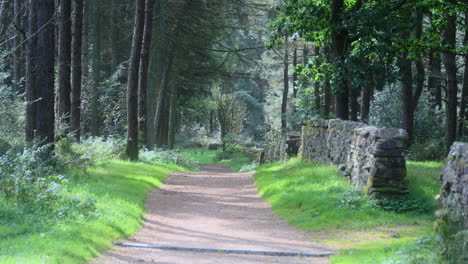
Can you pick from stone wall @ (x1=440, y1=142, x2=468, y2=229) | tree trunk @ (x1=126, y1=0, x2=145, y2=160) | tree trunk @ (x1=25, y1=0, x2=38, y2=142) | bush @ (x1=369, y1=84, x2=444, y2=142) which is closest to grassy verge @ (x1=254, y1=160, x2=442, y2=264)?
stone wall @ (x1=440, y1=142, x2=468, y2=229)

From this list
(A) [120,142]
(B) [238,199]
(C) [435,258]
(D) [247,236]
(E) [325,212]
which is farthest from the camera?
(A) [120,142]

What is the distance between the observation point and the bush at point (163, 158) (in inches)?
1013

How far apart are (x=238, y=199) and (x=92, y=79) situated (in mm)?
18665

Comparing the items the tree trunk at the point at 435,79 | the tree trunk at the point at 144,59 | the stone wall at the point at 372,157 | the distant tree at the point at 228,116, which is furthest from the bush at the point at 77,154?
the distant tree at the point at 228,116

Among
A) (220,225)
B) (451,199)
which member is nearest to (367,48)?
(220,225)

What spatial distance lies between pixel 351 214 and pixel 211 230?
277cm

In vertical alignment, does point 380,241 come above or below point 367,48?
below

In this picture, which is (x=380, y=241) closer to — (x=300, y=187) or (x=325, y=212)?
(x=325, y=212)

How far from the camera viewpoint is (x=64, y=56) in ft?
63.3

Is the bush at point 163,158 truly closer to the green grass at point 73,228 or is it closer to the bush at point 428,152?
the bush at point 428,152

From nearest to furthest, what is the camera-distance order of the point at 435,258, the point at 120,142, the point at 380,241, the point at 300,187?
the point at 435,258
the point at 380,241
the point at 300,187
the point at 120,142

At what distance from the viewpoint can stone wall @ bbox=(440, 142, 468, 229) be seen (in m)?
7.19

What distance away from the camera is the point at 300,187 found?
14.4m

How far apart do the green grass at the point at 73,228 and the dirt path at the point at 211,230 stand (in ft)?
0.91
